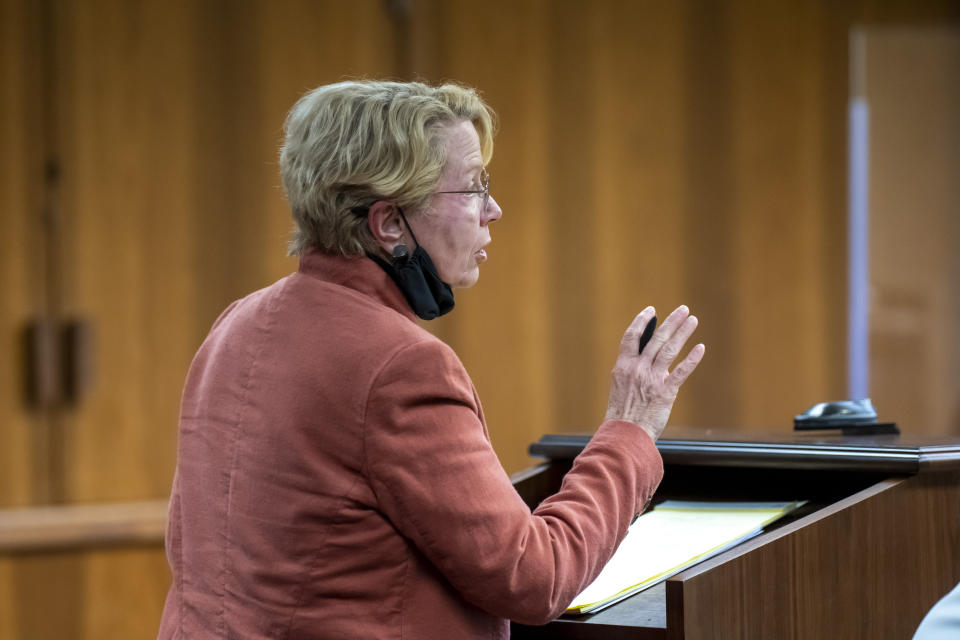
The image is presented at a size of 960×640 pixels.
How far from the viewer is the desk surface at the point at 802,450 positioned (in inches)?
55.9

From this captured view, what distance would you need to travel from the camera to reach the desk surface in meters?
1.42

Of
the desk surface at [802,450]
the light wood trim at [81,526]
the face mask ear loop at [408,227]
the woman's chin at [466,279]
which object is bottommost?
the light wood trim at [81,526]

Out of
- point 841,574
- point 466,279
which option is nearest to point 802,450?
point 841,574

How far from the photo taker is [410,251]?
1377 mm

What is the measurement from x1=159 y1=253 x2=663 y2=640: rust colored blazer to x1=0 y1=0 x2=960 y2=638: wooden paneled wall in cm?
218

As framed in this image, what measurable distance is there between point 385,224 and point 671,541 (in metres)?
0.56

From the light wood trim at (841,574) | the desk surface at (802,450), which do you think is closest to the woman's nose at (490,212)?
the desk surface at (802,450)

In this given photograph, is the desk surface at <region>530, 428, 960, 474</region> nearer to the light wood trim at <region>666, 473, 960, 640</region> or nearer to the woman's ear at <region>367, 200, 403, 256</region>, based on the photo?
the light wood trim at <region>666, 473, 960, 640</region>

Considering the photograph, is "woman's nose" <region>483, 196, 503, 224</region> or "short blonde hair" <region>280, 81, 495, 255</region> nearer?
"short blonde hair" <region>280, 81, 495, 255</region>

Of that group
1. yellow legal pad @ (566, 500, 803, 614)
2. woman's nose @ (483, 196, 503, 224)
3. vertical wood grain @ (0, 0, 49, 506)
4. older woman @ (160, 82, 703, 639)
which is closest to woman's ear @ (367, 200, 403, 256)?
older woman @ (160, 82, 703, 639)

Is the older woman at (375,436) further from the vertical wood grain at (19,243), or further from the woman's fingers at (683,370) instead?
the vertical wood grain at (19,243)

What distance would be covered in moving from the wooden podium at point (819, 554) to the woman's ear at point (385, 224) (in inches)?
19.2

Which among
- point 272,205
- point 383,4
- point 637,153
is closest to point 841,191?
Answer: point 637,153

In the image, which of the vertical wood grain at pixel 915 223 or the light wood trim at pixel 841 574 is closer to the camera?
the light wood trim at pixel 841 574
